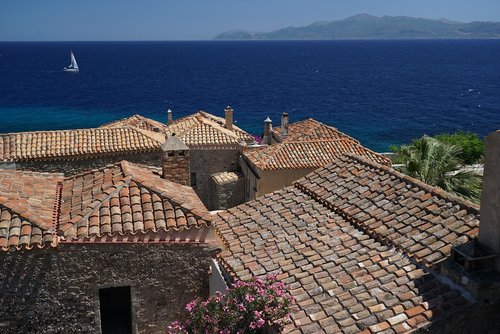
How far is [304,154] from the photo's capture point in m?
23.9

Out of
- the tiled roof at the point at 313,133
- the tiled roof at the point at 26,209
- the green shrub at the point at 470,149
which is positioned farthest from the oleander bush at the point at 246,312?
the green shrub at the point at 470,149

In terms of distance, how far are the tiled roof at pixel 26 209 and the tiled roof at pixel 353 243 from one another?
3301mm

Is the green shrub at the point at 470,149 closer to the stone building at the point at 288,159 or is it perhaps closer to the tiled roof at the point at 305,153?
the stone building at the point at 288,159

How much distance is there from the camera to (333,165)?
13.4m

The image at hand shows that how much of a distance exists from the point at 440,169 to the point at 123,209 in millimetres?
10967

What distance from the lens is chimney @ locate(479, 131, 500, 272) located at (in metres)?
7.71

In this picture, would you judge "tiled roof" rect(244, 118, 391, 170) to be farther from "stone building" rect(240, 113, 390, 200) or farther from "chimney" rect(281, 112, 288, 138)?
"chimney" rect(281, 112, 288, 138)

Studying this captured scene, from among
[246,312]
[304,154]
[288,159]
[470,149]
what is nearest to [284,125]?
[304,154]

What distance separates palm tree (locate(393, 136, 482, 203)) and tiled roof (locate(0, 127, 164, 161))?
9746 millimetres

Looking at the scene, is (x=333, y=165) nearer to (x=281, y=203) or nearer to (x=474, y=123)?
(x=281, y=203)

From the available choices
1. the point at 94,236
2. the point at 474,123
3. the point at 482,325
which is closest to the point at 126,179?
the point at 94,236

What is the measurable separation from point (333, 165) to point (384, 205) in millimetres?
2906

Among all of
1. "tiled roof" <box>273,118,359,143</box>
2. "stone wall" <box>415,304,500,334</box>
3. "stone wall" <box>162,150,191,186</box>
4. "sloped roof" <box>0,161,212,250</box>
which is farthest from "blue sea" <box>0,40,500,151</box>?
"stone wall" <box>415,304,500,334</box>

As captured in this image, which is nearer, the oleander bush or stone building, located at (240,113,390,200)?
the oleander bush
